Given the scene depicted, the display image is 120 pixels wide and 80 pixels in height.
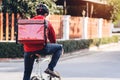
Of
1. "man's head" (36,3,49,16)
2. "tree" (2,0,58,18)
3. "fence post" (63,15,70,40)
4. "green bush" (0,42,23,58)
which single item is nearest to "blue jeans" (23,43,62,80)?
"man's head" (36,3,49,16)

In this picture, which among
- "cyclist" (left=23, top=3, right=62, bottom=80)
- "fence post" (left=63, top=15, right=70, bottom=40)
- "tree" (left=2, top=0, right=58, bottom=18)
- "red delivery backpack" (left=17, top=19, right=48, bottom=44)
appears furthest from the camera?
"fence post" (left=63, top=15, right=70, bottom=40)

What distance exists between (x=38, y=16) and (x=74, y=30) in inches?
738

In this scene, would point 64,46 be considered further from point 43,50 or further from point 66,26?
point 43,50

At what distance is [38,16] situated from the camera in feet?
30.1

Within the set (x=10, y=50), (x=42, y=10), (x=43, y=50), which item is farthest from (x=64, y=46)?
(x=43, y=50)

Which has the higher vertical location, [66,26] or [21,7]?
[21,7]

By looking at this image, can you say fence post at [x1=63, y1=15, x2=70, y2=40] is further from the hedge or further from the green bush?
the green bush

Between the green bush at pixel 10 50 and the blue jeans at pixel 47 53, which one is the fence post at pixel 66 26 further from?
the blue jeans at pixel 47 53

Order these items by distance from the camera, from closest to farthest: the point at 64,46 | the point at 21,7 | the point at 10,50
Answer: the point at 10,50, the point at 64,46, the point at 21,7

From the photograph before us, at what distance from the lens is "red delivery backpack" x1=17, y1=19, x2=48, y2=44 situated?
28.9ft

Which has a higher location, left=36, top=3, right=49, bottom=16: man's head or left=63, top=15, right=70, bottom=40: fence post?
left=36, top=3, right=49, bottom=16: man's head

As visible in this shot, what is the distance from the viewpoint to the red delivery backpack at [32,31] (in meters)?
8.80

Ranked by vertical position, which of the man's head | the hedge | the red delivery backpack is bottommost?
the hedge

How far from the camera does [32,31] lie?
8883mm
